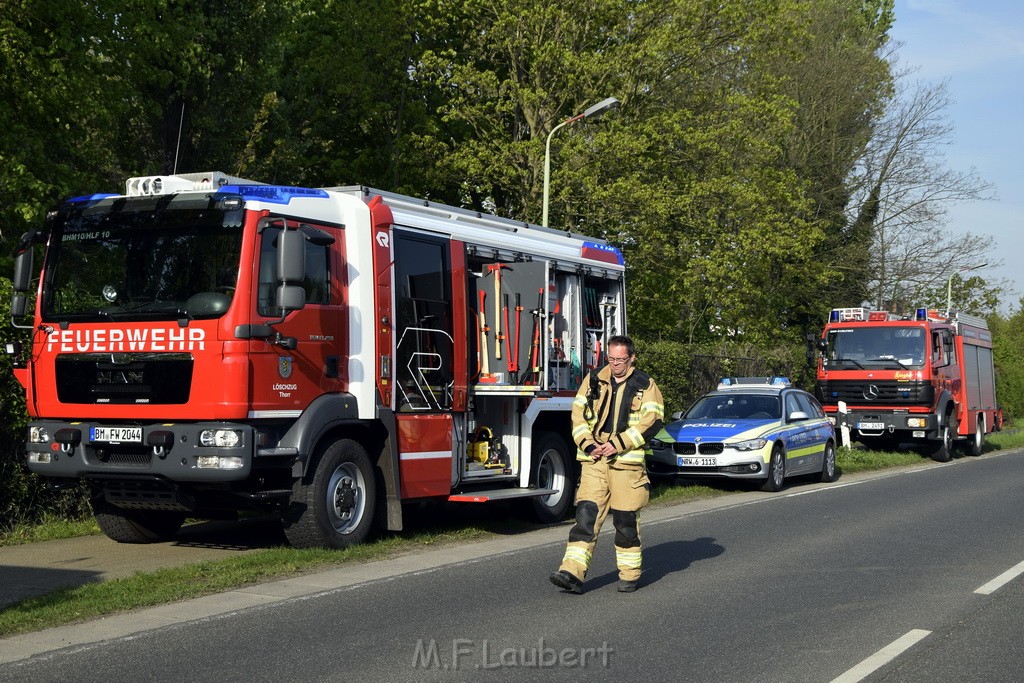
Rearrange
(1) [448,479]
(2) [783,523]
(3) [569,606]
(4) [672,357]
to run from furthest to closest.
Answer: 1. (4) [672,357]
2. (2) [783,523]
3. (1) [448,479]
4. (3) [569,606]

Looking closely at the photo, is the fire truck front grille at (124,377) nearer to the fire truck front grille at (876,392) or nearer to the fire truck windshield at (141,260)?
the fire truck windshield at (141,260)

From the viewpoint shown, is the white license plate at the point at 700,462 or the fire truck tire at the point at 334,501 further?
the white license plate at the point at 700,462

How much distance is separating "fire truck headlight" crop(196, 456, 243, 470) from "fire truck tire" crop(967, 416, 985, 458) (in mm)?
24119

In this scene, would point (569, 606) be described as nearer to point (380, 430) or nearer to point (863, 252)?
point (380, 430)

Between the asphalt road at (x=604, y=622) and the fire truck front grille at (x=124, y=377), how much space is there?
1.97 meters

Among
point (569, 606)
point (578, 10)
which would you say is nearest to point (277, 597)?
point (569, 606)

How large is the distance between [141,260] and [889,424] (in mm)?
19571

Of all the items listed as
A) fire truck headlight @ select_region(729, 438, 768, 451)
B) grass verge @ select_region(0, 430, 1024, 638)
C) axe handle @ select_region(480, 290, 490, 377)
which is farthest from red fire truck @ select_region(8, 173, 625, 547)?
fire truck headlight @ select_region(729, 438, 768, 451)

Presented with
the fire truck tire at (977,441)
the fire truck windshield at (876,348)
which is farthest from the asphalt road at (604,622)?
the fire truck tire at (977,441)

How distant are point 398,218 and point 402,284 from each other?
0.63m

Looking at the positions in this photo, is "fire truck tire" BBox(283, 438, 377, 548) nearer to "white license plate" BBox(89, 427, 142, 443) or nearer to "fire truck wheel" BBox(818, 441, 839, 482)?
"white license plate" BBox(89, 427, 142, 443)

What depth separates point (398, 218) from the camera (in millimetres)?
11164

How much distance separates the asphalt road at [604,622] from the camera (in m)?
6.40

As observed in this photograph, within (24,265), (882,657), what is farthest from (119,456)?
(882,657)
